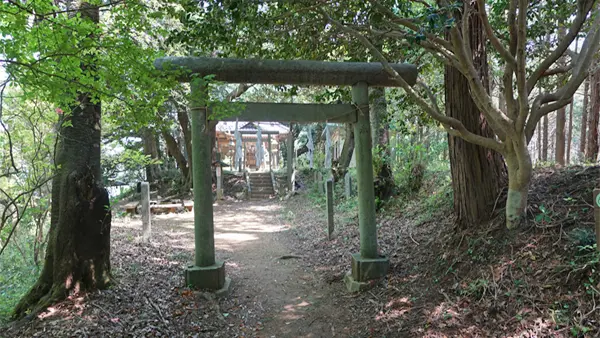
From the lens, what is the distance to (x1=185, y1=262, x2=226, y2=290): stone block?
5.11 m

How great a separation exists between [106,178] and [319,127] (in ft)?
43.4

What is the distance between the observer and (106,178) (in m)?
17.2

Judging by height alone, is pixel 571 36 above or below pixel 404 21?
below

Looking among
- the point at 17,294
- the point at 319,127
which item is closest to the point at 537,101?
the point at 17,294

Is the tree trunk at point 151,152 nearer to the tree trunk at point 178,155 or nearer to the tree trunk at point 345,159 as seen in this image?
the tree trunk at point 178,155

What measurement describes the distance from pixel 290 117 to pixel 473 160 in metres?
2.70

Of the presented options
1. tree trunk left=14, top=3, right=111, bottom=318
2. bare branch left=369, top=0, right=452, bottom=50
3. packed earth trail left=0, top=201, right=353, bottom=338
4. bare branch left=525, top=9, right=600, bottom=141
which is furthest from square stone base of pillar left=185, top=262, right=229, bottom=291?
bare branch left=525, top=9, right=600, bottom=141

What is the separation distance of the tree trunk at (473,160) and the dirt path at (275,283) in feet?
7.23

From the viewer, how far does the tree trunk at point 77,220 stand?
13.5ft

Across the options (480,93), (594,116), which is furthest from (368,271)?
(594,116)

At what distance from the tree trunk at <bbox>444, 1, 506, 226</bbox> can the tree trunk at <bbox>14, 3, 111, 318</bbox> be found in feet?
15.4

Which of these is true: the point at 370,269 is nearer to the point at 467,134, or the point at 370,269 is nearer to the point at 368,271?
the point at 368,271

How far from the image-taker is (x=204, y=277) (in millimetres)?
5141

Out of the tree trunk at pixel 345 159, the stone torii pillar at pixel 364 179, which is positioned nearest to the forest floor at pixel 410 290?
the stone torii pillar at pixel 364 179
